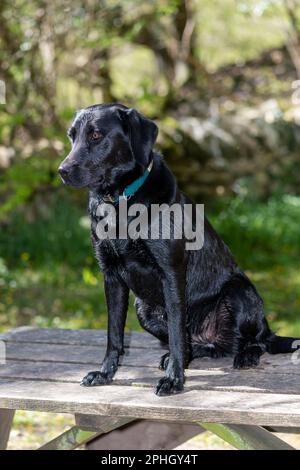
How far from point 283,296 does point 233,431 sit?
4434 millimetres

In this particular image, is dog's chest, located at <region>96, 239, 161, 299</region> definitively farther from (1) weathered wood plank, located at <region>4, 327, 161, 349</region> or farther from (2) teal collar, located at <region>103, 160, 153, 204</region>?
(1) weathered wood plank, located at <region>4, 327, 161, 349</region>

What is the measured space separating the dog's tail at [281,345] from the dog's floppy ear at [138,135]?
1070 millimetres

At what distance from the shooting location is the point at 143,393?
2.94 metres

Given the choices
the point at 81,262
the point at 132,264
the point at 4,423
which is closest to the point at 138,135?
the point at 132,264

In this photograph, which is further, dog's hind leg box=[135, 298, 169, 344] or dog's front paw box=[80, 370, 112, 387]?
dog's hind leg box=[135, 298, 169, 344]

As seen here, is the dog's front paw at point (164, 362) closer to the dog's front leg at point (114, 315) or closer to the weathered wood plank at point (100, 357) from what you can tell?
the weathered wood plank at point (100, 357)

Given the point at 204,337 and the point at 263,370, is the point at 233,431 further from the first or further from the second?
the point at 204,337

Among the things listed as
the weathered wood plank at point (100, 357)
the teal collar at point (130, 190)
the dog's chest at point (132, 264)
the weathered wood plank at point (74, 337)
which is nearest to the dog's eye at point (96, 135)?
the teal collar at point (130, 190)

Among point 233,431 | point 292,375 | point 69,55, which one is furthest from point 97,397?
point 69,55

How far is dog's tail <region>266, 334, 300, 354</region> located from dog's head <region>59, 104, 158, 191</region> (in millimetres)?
1038

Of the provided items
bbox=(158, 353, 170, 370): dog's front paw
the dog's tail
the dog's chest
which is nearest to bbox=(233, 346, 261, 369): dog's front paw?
the dog's tail

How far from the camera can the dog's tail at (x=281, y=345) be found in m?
3.42

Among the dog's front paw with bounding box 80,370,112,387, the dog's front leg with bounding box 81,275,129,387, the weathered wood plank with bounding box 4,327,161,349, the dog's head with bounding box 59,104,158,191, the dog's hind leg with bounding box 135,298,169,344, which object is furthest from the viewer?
the weathered wood plank with bounding box 4,327,161,349

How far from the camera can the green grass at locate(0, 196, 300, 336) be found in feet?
22.2
